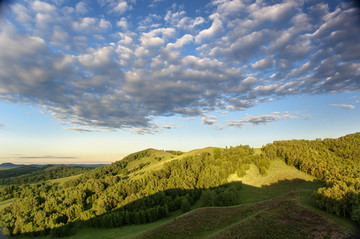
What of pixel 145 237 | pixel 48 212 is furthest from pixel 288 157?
pixel 48 212

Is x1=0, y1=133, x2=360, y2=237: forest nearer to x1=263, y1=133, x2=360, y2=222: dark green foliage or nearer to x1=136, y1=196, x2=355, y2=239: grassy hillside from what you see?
x1=263, y1=133, x2=360, y2=222: dark green foliage

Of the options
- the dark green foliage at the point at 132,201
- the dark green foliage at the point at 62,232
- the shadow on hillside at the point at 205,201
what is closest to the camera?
the shadow on hillside at the point at 205,201

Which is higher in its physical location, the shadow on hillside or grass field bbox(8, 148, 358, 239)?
grass field bbox(8, 148, 358, 239)

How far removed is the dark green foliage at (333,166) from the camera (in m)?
31.2

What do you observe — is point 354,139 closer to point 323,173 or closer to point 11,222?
point 323,173

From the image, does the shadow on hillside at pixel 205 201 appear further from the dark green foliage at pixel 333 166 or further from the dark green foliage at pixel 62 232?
the dark green foliage at pixel 333 166

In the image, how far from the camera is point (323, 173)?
218 ft

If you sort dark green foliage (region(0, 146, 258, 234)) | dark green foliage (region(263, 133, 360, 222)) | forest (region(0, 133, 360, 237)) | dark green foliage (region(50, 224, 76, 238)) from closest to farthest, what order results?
dark green foliage (region(263, 133, 360, 222))
dark green foliage (region(50, 224, 76, 238))
forest (region(0, 133, 360, 237))
dark green foliage (region(0, 146, 258, 234))

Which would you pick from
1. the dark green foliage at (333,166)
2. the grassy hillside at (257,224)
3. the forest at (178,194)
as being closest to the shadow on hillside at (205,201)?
the forest at (178,194)

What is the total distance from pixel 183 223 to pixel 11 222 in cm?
9674

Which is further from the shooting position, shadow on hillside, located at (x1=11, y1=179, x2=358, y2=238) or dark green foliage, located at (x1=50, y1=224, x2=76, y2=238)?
dark green foliage, located at (x1=50, y1=224, x2=76, y2=238)

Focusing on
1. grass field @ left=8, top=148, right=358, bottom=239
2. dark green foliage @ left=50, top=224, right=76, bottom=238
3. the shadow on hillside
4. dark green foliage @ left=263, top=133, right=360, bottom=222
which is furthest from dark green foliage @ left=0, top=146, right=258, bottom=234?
dark green foliage @ left=263, top=133, right=360, bottom=222

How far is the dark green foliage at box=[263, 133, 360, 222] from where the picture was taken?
1230 inches

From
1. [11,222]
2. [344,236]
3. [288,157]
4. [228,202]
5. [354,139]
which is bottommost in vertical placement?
[11,222]
